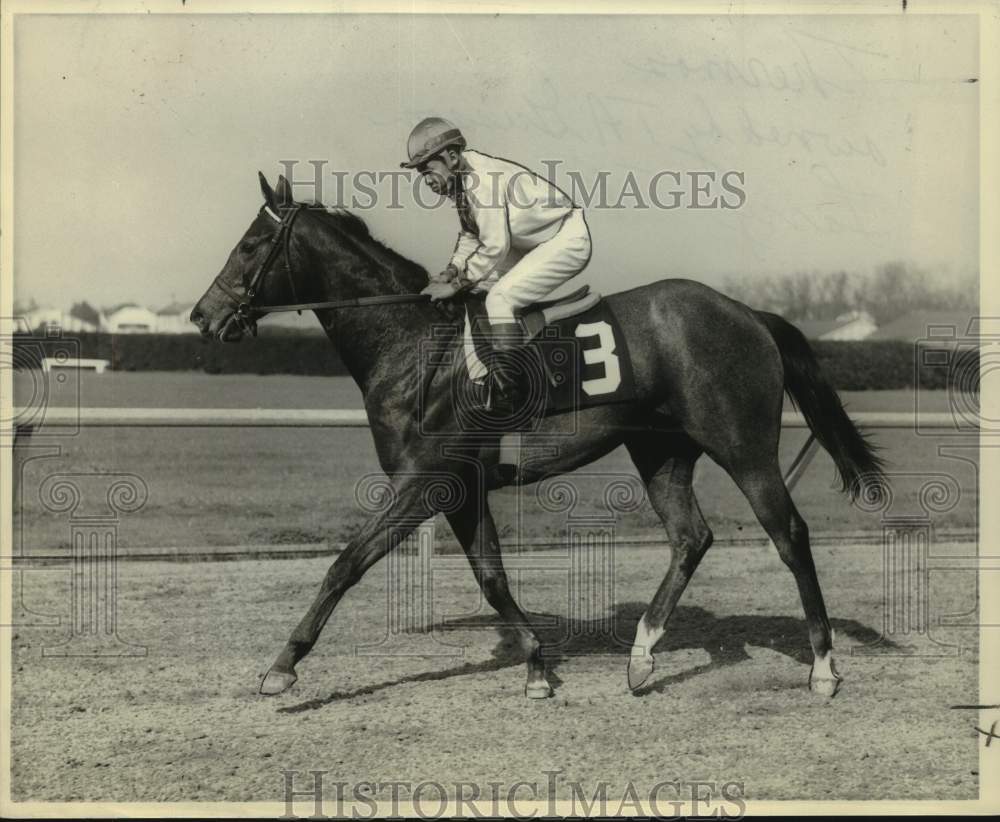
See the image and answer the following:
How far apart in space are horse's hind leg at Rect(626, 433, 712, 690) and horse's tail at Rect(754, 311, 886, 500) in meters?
0.56

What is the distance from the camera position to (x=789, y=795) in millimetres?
4031

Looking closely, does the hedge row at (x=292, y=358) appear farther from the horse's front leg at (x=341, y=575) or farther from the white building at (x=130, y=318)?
the horse's front leg at (x=341, y=575)

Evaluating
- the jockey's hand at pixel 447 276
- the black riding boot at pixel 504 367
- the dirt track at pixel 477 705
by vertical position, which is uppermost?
the jockey's hand at pixel 447 276

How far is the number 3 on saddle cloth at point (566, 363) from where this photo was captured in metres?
4.82

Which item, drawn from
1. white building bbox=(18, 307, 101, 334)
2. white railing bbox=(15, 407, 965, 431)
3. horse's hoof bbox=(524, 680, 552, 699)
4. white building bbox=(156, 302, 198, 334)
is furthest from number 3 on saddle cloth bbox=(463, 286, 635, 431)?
white building bbox=(156, 302, 198, 334)

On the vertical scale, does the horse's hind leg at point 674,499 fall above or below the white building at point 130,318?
below

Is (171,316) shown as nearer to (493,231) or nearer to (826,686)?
(493,231)

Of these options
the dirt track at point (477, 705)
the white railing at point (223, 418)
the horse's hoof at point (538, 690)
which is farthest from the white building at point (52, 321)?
the horse's hoof at point (538, 690)

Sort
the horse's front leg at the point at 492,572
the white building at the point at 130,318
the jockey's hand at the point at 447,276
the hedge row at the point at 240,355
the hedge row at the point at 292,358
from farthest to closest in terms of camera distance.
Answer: the hedge row at the point at 240,355
the hedge row at the point at 292,358
the white building at the point at 130,318
the horse's front leg at the point at 492,572
the jockey's hand at the point at 447,276

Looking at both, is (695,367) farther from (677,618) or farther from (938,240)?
(938,240)

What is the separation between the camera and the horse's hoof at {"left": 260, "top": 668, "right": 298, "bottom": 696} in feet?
15.2

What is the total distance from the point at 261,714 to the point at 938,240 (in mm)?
4743

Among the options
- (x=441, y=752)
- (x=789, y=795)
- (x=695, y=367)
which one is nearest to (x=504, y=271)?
(x=695, y=367)

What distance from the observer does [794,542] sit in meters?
4.97
